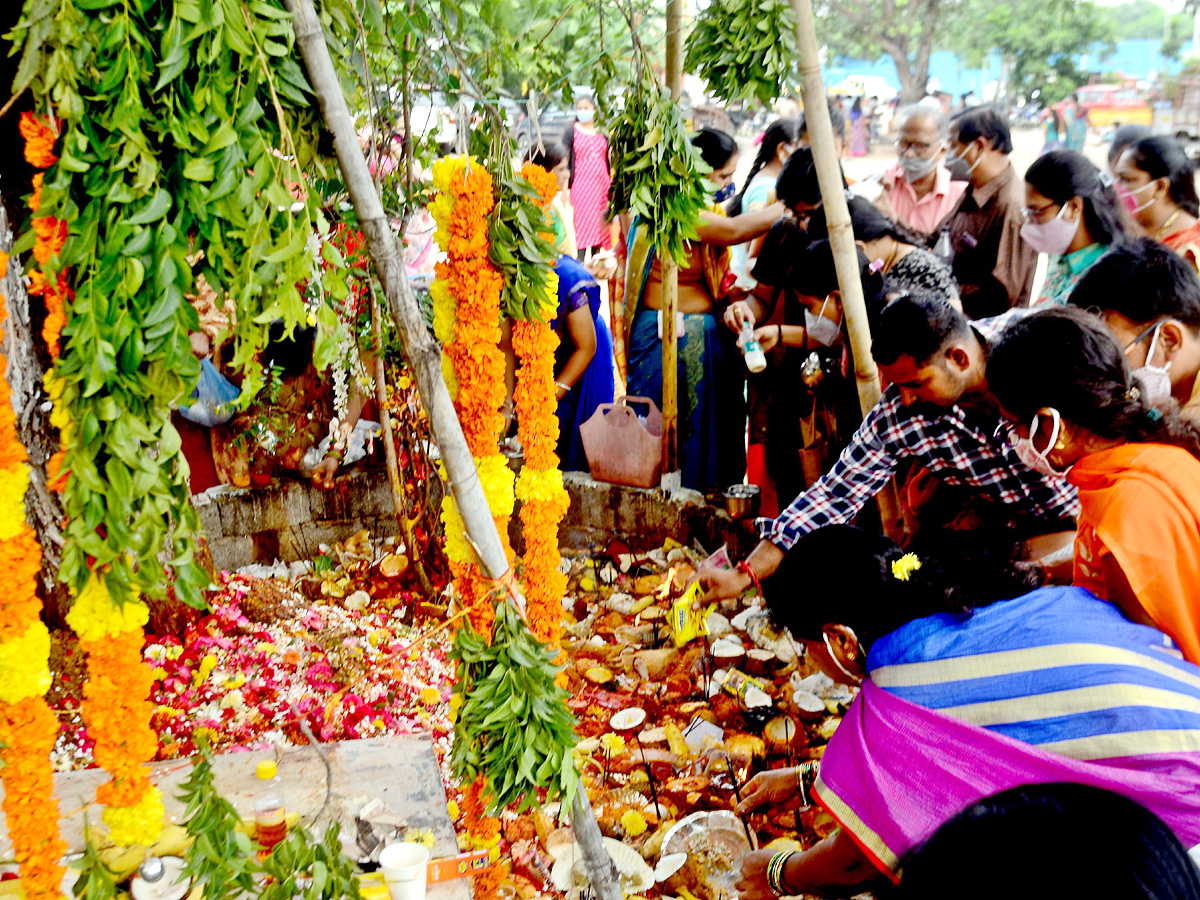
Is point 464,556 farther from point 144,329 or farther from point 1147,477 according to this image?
point 1147,477

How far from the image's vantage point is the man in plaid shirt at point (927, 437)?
256 cm

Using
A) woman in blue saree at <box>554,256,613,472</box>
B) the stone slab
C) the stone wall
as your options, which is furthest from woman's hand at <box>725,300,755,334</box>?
the stone slab

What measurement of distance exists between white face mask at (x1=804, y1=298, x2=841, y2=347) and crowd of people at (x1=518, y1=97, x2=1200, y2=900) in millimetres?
11

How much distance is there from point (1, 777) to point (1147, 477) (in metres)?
2.44

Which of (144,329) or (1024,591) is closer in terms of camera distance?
(144,329)

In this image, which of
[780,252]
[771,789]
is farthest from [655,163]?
[771,789]

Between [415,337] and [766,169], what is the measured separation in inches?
121

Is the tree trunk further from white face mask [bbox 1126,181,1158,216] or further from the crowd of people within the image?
white face mask [bbox 1126,181,1158,216]

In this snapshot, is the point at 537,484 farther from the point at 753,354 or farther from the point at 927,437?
the point at 753,354

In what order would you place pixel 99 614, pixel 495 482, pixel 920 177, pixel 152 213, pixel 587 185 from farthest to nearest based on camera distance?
1. pixel 587 185
2. pixel 920 177
3. pixel 495 482
4. pixel 99 614
5. pixel 152 213

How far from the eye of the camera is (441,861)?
6.84ft

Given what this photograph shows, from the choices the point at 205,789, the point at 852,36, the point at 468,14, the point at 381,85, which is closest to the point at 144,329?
the point at 205,789

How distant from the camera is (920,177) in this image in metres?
4.82

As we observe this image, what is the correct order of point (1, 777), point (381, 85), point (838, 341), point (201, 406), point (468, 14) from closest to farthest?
1. point (1, 777)
2. point (468, 14)
3. point (381, 85)
4. point (838, 341)
5. point (201, 406)
